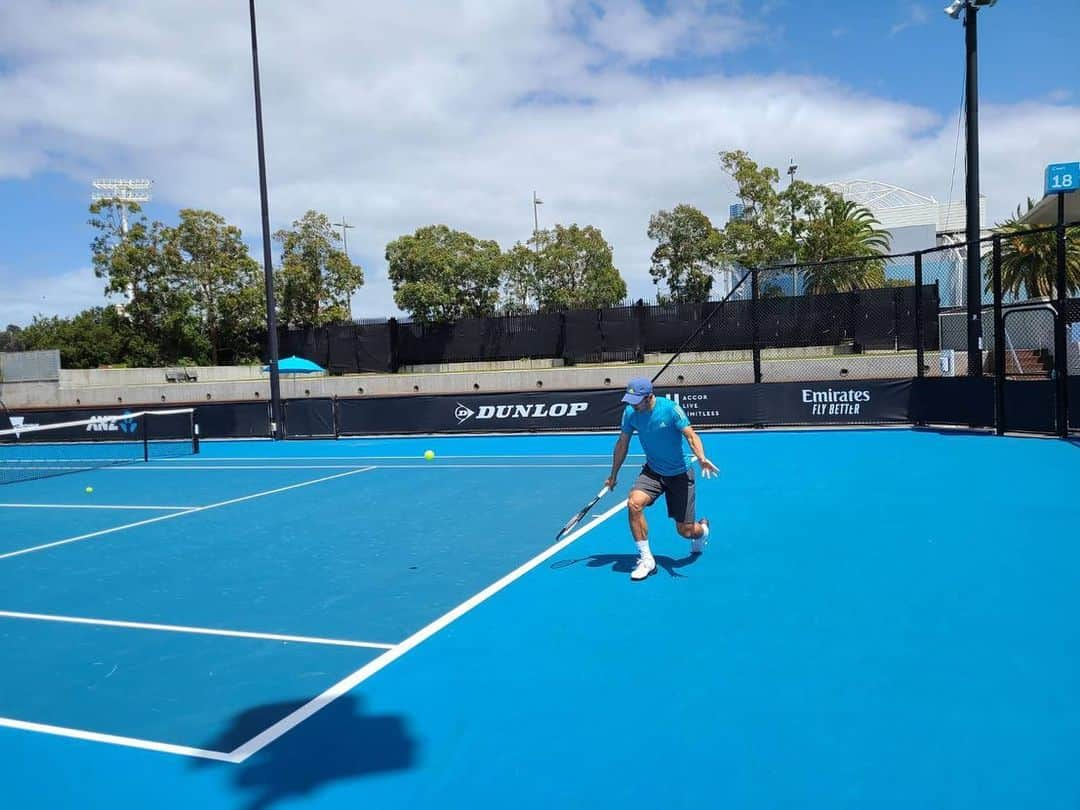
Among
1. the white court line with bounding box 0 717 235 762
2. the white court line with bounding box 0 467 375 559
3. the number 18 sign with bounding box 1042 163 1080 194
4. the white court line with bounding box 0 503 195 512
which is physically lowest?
the white court line with bounding box 0 503 195 512

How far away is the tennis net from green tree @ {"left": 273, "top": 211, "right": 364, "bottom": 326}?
14369mm

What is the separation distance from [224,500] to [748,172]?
112ft

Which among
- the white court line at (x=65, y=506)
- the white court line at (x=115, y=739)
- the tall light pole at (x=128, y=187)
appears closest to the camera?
the white court line at (x=115, y=739)

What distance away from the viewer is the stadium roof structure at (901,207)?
2354 inches

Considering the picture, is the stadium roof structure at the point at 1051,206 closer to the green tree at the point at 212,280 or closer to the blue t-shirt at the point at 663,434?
the blue t-shirt at the point at 663,434

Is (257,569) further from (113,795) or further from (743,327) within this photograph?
(743,327)

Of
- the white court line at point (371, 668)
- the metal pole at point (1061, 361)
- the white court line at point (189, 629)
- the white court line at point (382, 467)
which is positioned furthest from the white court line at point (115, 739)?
the metal pole at point (1061, 361)

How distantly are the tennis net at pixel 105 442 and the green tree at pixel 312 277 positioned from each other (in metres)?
14.4

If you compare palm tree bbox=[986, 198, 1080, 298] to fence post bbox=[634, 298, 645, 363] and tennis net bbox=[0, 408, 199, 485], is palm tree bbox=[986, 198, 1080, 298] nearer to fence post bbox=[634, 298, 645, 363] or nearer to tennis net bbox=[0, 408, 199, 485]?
fence post bbox=[634, 298, 645, 363]

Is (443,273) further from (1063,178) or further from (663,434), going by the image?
(663,434)

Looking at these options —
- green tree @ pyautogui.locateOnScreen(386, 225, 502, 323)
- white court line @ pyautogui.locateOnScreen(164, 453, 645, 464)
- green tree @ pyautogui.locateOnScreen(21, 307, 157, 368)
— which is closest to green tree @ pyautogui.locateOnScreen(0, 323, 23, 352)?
green tree @ pyautogui.locateOnScreen(21, 307, 157, 368)

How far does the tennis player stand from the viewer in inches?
275

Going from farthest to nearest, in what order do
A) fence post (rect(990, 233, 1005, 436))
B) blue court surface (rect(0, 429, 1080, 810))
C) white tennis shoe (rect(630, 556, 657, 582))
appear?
1. fence post (rect(990, 233, 1005, 436))
2. white tennis shoe (rect(630, 556, 657, 582))
3. blue court surface (rect(0, 429, 1080, 810))

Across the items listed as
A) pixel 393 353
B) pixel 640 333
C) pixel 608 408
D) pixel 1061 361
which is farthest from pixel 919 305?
pixel 393 353
